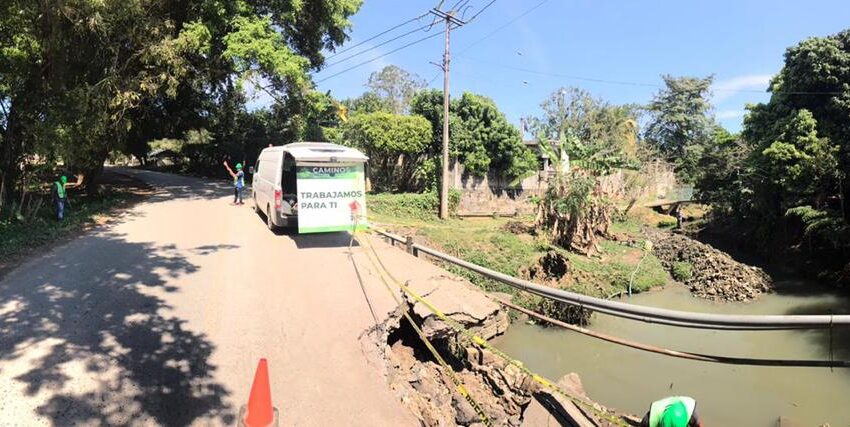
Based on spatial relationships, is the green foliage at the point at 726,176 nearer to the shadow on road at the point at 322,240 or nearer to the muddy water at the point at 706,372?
the muddy water at the point at 706,372

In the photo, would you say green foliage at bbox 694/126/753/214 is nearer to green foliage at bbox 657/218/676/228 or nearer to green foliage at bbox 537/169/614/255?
A: green foliage at bbox 657/218/676/228

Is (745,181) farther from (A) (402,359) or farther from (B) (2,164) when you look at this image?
(B) (2,164)

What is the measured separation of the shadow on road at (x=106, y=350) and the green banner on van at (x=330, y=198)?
10.7ft

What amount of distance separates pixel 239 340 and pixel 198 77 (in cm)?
1870

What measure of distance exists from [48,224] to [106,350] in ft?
30.8

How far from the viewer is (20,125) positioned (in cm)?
1556

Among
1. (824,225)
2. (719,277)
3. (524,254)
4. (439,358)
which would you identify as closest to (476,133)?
(524,254)

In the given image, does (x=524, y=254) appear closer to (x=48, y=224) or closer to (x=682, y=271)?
(x=682, y=271)

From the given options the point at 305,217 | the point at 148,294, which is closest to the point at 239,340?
the point at 148,294

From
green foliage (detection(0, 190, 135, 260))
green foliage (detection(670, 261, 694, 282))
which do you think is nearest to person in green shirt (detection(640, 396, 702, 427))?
green foliage (detection(0, 190, 135, 260))

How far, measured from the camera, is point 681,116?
50812 mm

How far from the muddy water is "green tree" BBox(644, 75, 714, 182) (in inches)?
1502

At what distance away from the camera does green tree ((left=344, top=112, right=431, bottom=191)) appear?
25.7 meters

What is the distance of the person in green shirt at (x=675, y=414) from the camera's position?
4.36 m
